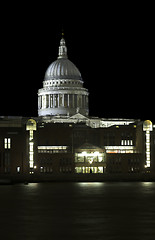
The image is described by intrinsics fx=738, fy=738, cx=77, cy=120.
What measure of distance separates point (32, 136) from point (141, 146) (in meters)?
24.1

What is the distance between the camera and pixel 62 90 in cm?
19662

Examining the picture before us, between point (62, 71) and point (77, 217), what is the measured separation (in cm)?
13866

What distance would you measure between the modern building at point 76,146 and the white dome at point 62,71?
1520 centimetres

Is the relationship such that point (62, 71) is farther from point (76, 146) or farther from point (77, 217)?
point (77, 217)

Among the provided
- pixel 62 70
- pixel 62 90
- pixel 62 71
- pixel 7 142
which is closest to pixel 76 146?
pixel 7 142

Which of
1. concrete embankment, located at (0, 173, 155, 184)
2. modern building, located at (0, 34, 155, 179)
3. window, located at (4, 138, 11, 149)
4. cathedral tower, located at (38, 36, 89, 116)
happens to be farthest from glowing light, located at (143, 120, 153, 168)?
cathedral tower, located at (38, 36, 89, 116)

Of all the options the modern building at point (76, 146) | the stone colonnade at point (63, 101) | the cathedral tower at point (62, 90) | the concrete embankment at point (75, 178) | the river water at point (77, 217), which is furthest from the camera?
the cathedral tower at point (62, 90)

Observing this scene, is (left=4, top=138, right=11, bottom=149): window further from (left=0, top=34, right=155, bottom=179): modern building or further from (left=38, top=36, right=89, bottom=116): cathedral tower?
(left=38, top=36, right=89, bottom=116): cathedral tower

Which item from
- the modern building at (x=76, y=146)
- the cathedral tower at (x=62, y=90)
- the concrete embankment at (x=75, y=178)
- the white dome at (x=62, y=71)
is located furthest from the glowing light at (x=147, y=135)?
the white dome at (x=62, y=71)

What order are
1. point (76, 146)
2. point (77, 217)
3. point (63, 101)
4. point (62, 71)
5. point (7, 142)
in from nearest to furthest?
point (77, 217), point (7, 142), point (76, 146), point (63, 101), point (62, 71)

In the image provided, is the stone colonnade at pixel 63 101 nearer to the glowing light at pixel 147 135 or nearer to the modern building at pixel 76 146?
the modern building at pixel 76 146

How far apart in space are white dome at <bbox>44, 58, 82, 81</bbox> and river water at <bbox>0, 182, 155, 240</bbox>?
110573mm

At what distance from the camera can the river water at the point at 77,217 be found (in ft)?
160

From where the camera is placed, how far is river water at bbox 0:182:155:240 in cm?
4872
